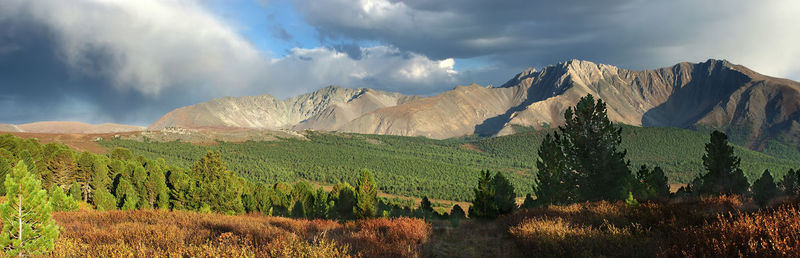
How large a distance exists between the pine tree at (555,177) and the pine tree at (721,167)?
16536 mm

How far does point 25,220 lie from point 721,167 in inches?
A: 2155

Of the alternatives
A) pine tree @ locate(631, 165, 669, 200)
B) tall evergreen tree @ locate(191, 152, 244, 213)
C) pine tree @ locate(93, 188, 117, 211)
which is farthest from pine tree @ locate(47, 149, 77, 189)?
pine tree @ locate(631, 165, 669, 200)

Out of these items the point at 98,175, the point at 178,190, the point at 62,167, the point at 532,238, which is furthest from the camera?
the point at 178,190

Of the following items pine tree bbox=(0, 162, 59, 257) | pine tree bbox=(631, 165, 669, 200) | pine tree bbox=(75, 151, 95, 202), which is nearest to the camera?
pine tree bbox=(0, 162, 59, 257)

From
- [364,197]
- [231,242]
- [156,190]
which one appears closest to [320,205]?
[364,197]

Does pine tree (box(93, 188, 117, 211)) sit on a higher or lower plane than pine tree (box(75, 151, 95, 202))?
lower

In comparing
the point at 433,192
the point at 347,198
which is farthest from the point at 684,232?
the point at 433,192

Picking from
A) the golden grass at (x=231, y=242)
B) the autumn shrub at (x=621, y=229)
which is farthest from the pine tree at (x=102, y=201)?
the autumn shrub at (x=621, y=229)

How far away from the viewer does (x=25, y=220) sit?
301 inches

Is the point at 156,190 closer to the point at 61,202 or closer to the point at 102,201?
the point at 102,201

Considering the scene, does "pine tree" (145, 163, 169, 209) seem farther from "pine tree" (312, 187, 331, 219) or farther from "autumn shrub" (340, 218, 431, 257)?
"autumn shrub" (340, 218, 431, 257)

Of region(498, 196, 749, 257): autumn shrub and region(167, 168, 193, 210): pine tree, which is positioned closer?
region(498, 196, 749, 257): autumn shrub

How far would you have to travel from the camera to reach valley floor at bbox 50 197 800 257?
5801 mm

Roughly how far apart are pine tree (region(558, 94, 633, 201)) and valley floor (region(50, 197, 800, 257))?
23.4 meters
